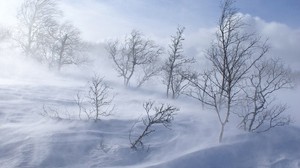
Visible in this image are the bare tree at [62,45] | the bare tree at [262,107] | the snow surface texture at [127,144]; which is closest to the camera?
the snow surface texture at [127,144]

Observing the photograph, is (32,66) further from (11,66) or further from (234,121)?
(234,121)

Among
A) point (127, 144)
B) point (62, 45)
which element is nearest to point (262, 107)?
point (127, 144)

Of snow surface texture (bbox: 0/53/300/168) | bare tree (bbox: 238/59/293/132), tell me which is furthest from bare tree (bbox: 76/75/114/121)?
bare tree (bbox: 238/59/293/132)

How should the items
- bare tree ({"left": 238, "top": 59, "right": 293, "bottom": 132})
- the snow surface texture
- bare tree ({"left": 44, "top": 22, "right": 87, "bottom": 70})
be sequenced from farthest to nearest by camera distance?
bare tree ({"left": 44, "top": 22, "right": 87, "bottom": 70}), bare tree ({"left": 238, "top": 59, "right": 293, "bottom": 132}), the snow surface texture

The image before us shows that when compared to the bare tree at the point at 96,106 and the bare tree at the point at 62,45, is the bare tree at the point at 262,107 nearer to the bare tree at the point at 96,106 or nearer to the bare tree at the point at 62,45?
the bare tree at the point at 96,106

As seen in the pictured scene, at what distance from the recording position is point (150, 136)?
47.3 ft

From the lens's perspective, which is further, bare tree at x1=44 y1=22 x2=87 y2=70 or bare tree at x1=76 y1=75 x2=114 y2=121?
bare tree at x1=44 y1=22 x2=87 y2=70

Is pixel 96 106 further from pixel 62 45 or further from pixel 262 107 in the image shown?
pixel 62 45

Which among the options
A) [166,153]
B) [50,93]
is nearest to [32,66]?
[50,93]

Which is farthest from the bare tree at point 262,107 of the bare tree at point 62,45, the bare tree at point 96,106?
the bare tree at point 62,45

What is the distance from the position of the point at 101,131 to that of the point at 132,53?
20.2 m

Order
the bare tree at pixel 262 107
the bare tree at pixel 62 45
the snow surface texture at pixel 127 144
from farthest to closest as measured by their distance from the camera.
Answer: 1. the bare tree at pixel 62 45
2. the bare tree at pixel 262 107
3. the snow surface texture at pixel 127 144

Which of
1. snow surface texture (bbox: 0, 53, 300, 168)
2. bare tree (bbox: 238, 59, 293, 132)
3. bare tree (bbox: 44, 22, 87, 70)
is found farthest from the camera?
bare tree (bbox: 44, 22, 87, 70)

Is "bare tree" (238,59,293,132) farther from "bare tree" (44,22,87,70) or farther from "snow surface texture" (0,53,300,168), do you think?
"bare tree" (44,22,87,70)
